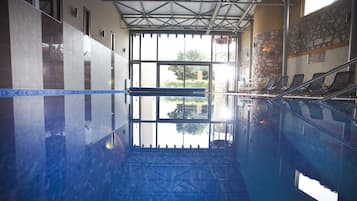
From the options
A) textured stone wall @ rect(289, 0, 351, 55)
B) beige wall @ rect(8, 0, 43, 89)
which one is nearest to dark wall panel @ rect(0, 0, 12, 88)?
beige wall @ rect(8, 0, 43, 89)

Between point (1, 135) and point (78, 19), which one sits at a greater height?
point (78, 19)

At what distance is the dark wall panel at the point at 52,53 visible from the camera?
4.87m

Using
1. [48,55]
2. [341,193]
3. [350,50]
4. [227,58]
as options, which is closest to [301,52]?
[350,50]

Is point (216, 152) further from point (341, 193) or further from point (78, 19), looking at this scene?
point (78, 19)

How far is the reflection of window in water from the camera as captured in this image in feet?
2.55

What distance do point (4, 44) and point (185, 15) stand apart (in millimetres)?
9142

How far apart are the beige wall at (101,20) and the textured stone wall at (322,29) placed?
24.1 ft

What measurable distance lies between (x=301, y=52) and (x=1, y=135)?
8.85 metres

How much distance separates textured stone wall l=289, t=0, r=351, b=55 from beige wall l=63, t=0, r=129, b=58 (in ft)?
24.1

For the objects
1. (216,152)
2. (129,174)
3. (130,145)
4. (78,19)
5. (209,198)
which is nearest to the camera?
(209,198)

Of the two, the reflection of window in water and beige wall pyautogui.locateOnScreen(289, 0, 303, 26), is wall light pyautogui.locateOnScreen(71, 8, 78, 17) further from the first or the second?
beige wall pyautogui.locateOnScreen(289, 0, 303, 26)

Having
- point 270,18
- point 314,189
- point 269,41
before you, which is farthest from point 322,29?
point 314,189

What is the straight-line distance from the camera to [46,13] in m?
4.98

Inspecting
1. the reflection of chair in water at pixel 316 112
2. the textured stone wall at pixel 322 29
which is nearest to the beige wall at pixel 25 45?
the reflection of chair in water at pixel 316 112
